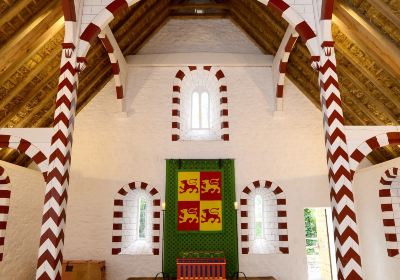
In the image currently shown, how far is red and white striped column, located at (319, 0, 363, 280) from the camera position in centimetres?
448

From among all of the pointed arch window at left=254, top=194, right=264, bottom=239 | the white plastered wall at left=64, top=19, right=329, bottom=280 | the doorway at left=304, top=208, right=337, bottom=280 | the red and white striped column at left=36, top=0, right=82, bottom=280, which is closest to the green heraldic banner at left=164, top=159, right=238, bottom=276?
the white plastered wall at left=64, top=19, right=329, bottom=280

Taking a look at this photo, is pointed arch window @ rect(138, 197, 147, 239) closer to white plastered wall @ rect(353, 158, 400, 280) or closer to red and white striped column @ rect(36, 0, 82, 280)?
red and white striped column @ rect(36, 0, 82, 280)

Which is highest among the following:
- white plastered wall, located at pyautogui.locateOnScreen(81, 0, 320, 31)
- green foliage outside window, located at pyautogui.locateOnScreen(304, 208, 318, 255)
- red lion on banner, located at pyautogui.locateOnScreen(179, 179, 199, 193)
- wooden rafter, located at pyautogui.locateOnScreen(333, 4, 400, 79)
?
white plastered wall, located at pyautogui.locateOnScreen(81, 0, 320, 31)

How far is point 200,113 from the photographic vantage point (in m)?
8.85

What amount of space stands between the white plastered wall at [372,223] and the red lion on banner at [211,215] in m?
3.43

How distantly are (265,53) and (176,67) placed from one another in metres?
2.41

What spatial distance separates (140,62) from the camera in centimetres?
875

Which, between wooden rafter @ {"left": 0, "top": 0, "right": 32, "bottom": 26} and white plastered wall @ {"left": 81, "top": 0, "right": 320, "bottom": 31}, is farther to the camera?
white plastered wall @ {"left": 81, "top": 0, "right": 320, "bottom": 31}

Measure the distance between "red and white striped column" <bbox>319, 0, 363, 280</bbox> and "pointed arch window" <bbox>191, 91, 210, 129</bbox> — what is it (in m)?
4.01

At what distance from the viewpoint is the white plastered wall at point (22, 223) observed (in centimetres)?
690

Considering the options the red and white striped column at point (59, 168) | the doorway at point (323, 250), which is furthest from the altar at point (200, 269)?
the doorway at point (323, 250)

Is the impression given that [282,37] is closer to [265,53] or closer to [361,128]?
[265,53]

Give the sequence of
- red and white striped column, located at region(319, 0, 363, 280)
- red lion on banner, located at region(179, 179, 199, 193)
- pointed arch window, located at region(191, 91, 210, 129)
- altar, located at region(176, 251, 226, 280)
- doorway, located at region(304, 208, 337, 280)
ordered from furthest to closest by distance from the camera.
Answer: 1. pointed arch window, located at region(191, 91, 210, 129)
2. doorway, located at region(304, 208, 337, 280)
3. red lion on banner, located at region(179, 179, 199, 193)
4. altar, located at region(176, 251, 226, 280)
5. red and white striped column, located at region(319, 0, 363, 280)

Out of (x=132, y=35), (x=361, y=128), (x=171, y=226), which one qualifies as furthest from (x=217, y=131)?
(x=361, y=128)
